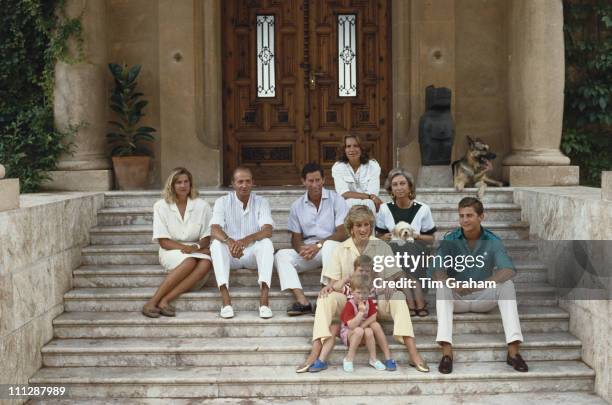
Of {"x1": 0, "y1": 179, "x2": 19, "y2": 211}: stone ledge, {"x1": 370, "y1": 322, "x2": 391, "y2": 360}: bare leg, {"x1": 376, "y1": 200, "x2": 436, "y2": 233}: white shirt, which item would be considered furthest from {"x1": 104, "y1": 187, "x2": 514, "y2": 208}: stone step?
{"x1": 370, "y1": 322, "x2": 391, "y2": 360}: bare leg

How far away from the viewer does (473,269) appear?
575cm

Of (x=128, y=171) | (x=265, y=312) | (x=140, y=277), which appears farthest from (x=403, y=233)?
(x=128, y=171)

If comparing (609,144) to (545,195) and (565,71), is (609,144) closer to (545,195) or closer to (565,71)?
(565,71)

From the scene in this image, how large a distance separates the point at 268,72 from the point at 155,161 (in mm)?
1774

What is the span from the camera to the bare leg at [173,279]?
241 inches

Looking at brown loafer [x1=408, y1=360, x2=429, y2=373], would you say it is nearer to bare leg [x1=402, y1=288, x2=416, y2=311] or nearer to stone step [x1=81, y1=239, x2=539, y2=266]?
bare leg [x1=402, y1=288, x2=416, y2=311]

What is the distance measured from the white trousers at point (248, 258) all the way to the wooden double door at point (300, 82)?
3.59 metres

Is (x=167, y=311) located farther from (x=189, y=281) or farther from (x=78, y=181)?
(x=78, y=181)

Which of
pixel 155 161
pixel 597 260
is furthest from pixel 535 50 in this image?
pixel 155 161

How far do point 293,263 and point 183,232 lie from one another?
3.07 ft

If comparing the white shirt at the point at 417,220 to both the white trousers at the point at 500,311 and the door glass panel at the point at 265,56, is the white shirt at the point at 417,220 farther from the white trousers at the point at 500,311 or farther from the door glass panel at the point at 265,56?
the door glass panel at the point at 265,56

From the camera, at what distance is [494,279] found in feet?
18.6

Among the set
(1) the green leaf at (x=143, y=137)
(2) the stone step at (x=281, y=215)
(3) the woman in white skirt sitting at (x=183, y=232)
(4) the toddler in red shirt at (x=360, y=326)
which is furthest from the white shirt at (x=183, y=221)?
(1) the green leaf at (x=143, y=137)

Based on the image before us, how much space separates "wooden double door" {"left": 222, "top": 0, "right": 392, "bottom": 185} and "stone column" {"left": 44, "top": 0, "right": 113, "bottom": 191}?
1.70 metres
